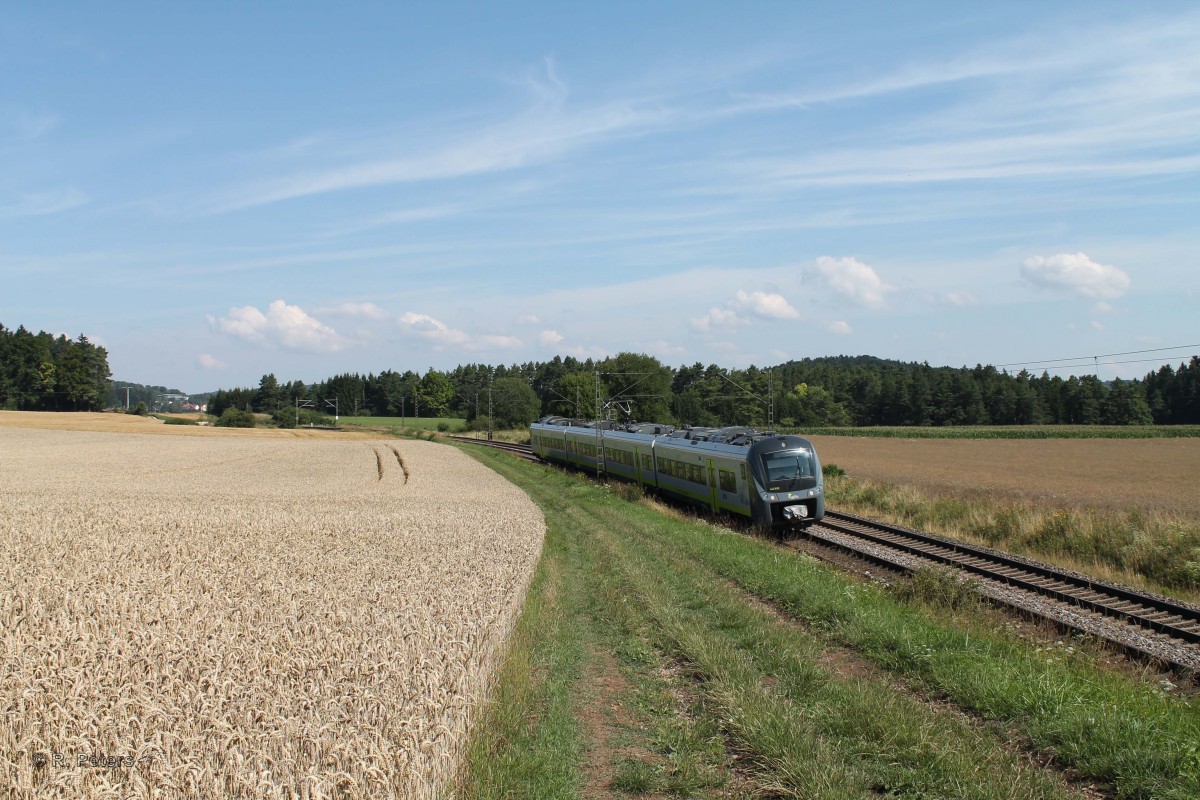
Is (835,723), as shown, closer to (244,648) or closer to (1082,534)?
(244,648)

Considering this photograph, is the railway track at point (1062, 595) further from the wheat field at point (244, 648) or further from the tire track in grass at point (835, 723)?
the wheat field at point (244, 648)

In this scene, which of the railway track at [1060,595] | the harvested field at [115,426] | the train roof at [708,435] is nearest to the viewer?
the railway track at [1060,595]

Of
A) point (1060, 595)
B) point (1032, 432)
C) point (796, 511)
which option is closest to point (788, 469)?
point (796, 511)

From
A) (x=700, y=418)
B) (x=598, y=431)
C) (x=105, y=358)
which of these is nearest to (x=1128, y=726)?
(x=598, y=431)

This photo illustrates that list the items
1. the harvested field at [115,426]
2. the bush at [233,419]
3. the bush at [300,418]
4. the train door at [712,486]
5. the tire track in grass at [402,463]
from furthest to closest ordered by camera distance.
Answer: the bush at [300,418] < the bush at [233,419] < the harvested field at [115,426] < the tire track in grass at [402,463] < the train door at [712,486]

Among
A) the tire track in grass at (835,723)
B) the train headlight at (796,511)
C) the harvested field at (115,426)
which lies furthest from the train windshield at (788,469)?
the harvested field at (115,426)

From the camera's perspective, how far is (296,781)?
197 inches

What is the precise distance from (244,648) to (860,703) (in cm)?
578

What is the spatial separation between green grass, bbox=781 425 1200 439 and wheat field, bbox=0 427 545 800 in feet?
265

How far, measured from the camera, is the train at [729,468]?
23281mm

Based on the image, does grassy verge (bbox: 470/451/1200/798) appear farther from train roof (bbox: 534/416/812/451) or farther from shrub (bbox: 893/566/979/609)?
train roof (bbox: 534/416/812/451)

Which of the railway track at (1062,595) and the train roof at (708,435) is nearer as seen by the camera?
the railway track at (1062,595)

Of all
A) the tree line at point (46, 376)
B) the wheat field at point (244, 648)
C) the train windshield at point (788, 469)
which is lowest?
the wheat field at point (244, 648)

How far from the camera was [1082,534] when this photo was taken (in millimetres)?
20547
